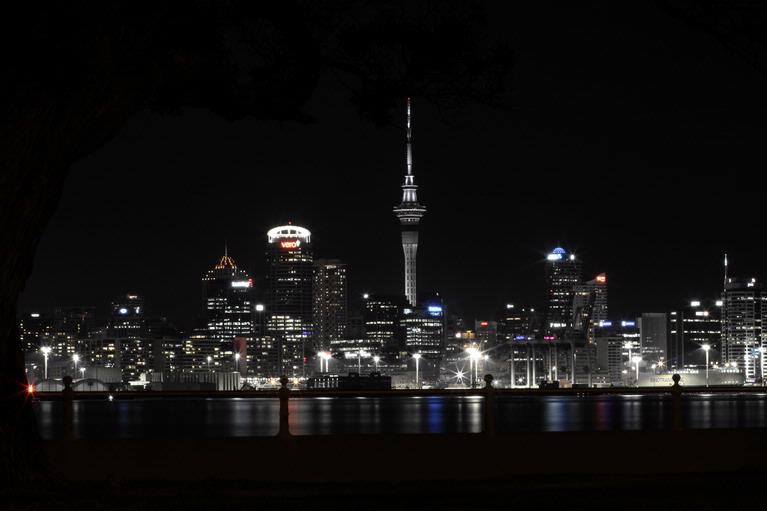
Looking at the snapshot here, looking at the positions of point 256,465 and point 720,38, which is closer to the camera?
point 720,38

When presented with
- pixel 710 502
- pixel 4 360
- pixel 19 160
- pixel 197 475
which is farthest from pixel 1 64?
pixel 710 502

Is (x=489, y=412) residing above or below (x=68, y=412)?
below

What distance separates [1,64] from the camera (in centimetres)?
1244

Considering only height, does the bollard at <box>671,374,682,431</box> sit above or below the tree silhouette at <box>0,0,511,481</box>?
below

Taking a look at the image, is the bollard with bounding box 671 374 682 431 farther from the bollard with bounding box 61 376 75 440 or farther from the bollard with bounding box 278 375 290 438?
the bollard with bounding box 61 376 75 440

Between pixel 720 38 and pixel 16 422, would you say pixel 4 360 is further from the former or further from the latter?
pixel 720 38

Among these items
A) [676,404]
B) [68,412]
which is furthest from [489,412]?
[68,412]

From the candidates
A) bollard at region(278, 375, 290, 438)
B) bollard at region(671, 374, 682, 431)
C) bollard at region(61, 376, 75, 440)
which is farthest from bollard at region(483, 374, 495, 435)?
bollard at region(61, 376, 75, 440)

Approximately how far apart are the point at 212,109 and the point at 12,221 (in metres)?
2.45

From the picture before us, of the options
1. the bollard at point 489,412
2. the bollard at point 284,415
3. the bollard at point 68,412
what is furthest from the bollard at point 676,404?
the bollard at point 68,412

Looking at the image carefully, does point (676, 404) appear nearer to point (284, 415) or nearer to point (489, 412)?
point (489, 412)

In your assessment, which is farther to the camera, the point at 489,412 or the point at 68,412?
the point at 489,412

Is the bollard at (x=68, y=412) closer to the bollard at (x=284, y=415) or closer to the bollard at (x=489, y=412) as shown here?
the bollard at (x=284, y=415)

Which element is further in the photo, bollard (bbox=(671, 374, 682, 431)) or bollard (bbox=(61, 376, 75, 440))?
bollard (bbox=(671, 374, 682, 431))
